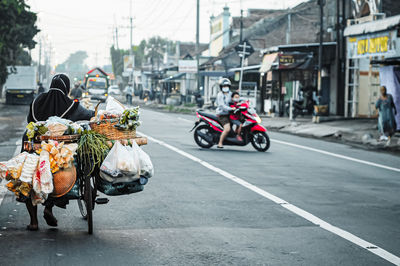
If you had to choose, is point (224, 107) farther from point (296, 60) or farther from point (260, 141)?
point (296, 60)

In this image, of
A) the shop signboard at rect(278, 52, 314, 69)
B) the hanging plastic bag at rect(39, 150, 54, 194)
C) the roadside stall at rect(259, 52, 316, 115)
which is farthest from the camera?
the roadside stall at rect(259, 52, 316, 115)

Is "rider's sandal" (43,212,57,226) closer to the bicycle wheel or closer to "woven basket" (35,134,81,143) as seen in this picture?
the bicycle wheel

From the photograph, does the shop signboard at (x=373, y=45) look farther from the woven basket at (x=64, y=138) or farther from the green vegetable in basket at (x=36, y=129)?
the green vegetable in basket at (x=36, y=129)

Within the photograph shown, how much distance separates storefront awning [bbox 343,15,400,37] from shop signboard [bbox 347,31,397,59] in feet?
1.10

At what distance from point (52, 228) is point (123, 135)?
1290 millimetres

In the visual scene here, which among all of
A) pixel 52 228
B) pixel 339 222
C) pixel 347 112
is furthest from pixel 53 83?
pixel 347 112

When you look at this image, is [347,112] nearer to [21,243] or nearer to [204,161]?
[204,161]

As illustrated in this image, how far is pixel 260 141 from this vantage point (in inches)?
643

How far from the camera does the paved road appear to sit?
228 inches

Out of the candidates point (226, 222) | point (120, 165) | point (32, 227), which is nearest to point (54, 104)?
point (120, 165)

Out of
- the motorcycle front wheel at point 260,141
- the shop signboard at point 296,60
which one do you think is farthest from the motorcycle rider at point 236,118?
the shop signboard at point 296,60

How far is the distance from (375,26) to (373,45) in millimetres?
1064

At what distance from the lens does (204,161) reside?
13672 mm

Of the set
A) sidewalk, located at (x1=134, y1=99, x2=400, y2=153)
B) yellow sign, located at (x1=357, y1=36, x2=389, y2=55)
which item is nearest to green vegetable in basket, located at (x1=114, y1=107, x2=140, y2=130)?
sidewalk, located at (x1=134, y1=99, x2=400, y2=153)
